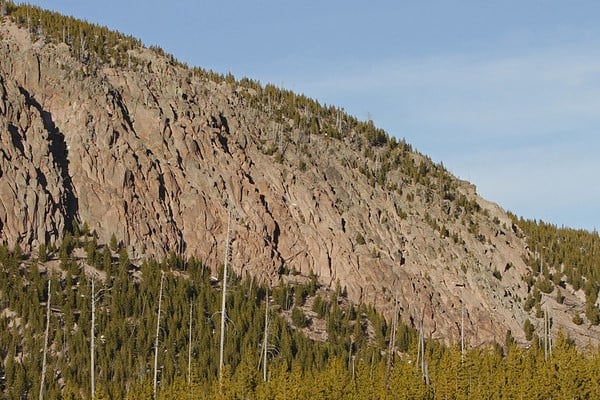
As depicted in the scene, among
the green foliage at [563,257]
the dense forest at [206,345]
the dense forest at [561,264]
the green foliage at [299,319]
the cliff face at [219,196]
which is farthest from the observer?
the green foliage at [563,257]

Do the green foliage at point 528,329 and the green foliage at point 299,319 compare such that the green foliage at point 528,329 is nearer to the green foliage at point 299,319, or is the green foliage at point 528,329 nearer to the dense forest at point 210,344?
the dense forest at point 210,344

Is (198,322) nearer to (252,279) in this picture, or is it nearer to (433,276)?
(252,279)

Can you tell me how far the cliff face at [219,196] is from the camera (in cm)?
10756

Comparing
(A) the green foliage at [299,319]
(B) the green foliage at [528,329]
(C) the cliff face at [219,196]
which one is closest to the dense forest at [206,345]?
(A) the green foliage at [299,319]

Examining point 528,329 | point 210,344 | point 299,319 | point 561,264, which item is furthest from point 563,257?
point 210,344

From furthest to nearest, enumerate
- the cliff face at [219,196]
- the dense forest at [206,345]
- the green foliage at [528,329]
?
1. the green foliage at [528,329]
2. the cliff face at [219,196]
3. the dense forest at [206,345]

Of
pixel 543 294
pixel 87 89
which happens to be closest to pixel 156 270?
pixel 87 89

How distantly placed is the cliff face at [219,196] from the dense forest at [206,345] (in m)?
4.59

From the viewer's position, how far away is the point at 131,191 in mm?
109812

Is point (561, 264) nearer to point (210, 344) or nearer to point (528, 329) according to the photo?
point (528, 329)

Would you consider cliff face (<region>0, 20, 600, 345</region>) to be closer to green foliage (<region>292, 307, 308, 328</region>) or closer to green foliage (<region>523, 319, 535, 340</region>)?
green foliage (<region>523, 319, 535, 340</region>)

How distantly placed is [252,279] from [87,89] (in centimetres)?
3049

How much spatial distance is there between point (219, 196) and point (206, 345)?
3215cm

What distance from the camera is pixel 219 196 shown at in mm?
114688
